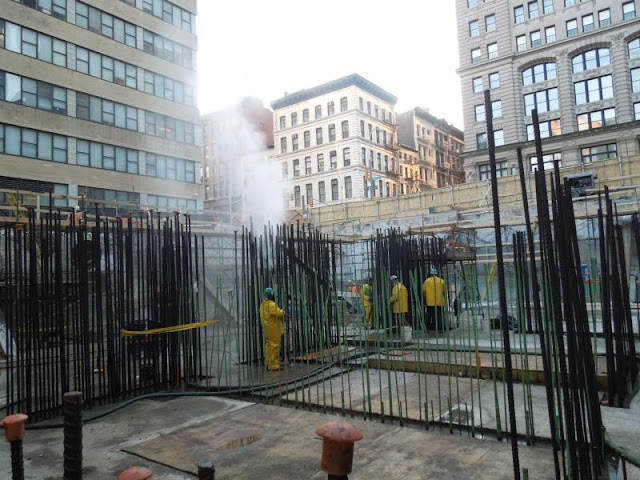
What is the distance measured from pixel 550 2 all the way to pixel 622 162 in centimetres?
2667

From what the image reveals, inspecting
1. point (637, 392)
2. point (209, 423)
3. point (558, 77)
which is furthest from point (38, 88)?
point (558, 77)

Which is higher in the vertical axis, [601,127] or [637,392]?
[601,127]

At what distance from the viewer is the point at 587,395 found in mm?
3928

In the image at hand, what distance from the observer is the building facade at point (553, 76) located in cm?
4088

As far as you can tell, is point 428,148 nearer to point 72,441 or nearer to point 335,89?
point 335,89

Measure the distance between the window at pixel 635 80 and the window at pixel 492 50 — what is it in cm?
1213

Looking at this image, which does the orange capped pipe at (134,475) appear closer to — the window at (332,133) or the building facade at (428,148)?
the window at (332,133)

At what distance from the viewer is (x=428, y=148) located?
71.3 m

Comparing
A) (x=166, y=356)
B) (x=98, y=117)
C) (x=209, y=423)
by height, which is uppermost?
(x=98, y=117)

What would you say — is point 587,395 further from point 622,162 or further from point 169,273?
point 622,162

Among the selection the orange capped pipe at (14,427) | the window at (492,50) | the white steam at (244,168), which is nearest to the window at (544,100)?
the window at (492,50)

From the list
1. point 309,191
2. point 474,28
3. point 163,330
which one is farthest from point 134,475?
point 309,191

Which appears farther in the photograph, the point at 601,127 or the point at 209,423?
the point at 601,127

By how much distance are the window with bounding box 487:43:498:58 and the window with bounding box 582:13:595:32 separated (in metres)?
7.64
